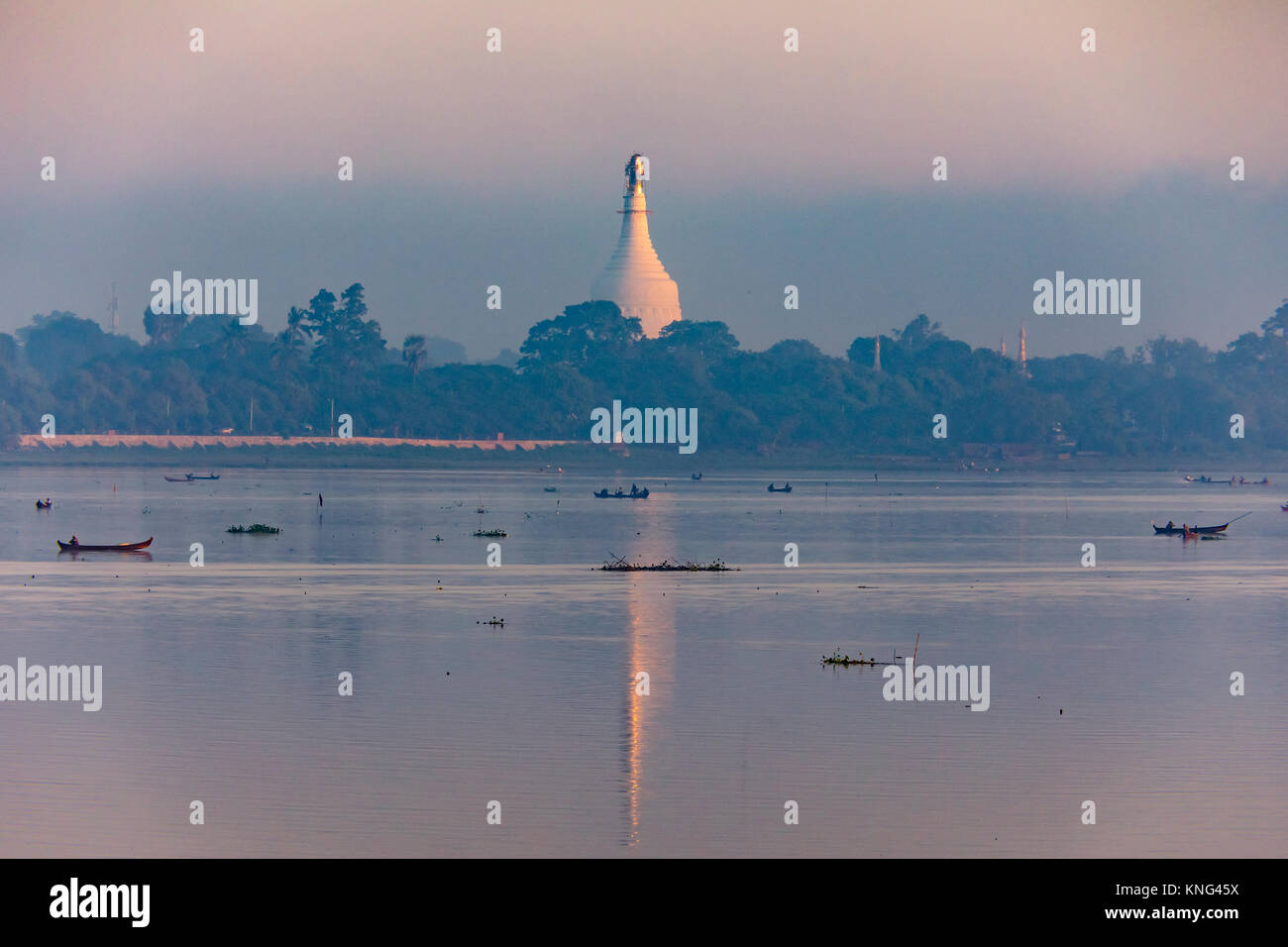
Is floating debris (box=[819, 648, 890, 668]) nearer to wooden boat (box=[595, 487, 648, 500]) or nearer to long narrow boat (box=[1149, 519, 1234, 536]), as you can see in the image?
long narrow boat (box=[1149, 519, 1234, 536])

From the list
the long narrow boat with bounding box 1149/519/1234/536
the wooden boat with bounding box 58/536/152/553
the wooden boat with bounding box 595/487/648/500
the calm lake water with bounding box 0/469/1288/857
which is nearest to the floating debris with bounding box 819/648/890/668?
the calm lake water with bounding box 0/469/1288/857

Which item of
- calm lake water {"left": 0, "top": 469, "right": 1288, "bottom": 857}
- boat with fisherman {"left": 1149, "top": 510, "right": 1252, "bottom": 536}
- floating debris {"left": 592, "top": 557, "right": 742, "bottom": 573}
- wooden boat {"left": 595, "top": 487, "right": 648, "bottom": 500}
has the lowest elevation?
calm lake water {"left": 0, "top": 469, "right": 1288, "bottom": 857}

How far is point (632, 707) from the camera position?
81.6ft

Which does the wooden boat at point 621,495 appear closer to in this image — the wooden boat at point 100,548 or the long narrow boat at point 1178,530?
the long narrow boat at point 1178,530

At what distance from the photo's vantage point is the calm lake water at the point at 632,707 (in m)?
17.9

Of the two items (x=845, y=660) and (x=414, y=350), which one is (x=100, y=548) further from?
(x=414, y=350)

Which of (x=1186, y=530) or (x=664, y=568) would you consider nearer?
(x=664, y=568)

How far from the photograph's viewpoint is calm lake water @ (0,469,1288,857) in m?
17.9

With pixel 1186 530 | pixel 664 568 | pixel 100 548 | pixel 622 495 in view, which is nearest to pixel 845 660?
pixel 664 568
